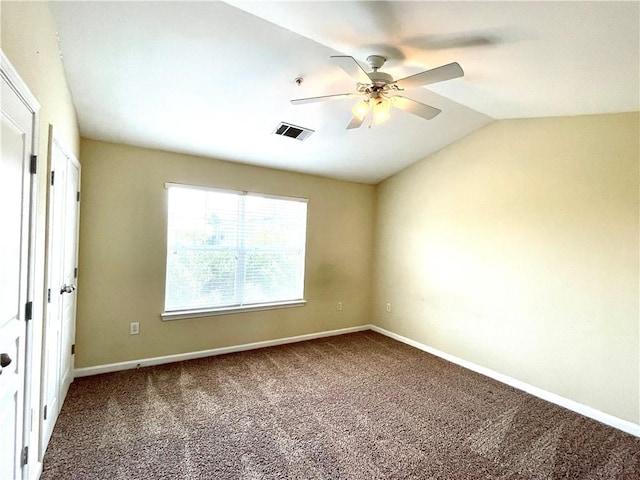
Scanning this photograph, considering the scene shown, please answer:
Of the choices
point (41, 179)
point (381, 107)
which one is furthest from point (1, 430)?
point (381, 107)

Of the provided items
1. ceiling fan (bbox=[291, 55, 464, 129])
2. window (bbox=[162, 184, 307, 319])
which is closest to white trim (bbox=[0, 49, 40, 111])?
ceiling fan (bbox=[291, 55, 464, 129])

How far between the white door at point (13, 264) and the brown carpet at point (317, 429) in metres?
0.71

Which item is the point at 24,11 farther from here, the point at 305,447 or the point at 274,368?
the point at 274,368

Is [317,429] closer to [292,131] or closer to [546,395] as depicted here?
[546,395]

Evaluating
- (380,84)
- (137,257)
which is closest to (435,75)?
(380,84)

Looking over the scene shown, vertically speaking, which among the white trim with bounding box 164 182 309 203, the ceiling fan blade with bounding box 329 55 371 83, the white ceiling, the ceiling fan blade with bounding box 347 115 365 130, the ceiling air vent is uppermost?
the white ceiling

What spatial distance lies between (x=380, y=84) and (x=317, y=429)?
2.48 m

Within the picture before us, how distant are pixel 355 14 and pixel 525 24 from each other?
892mm

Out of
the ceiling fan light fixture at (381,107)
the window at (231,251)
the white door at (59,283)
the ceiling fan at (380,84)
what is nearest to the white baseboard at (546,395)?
the window at (231,251)

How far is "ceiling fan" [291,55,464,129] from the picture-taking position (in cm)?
179

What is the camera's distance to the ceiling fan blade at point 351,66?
1.76 m

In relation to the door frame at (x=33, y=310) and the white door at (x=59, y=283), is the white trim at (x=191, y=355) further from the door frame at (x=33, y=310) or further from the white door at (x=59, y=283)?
the door frame at (x=33, y=310)

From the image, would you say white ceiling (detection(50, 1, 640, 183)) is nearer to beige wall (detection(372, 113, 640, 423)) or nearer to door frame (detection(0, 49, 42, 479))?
beige wall (detection(372, 113, 640, 423))

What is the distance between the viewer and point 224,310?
3779 millimetres
